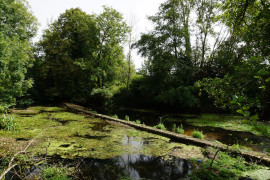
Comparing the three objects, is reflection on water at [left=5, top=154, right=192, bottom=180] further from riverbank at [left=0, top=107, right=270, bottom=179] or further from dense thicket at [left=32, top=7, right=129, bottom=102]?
dense thicket at [left=32, top=7, right=129, bottom=102]

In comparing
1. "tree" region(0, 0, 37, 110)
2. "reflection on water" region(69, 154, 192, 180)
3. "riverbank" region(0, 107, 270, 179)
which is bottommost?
"reflection on water" region(69, 154, 192, 180)

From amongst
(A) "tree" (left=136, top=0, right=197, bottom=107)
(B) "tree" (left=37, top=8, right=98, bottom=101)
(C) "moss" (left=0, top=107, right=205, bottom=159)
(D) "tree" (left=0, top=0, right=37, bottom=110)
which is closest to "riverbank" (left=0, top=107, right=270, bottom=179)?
(C) "moss" (left=0, top=107, right=205, bottom=159)

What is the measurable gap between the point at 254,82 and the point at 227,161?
2693mm

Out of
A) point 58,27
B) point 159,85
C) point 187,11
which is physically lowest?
point 159,85

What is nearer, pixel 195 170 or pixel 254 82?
pixel 254 82

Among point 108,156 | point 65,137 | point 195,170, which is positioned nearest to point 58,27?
point 65,137

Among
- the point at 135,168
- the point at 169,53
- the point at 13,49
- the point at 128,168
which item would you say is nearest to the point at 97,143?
the point at 128,168

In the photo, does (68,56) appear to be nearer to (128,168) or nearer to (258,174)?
(128,168)

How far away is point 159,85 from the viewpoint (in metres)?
19.0

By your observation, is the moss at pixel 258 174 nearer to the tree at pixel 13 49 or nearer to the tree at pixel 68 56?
the tree at pixel 13 49

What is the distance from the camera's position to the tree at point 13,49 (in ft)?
31.3

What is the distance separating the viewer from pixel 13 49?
1040 centimetres

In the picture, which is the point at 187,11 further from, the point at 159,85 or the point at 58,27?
the point at 58,27

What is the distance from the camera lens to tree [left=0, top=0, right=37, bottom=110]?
376 inches
